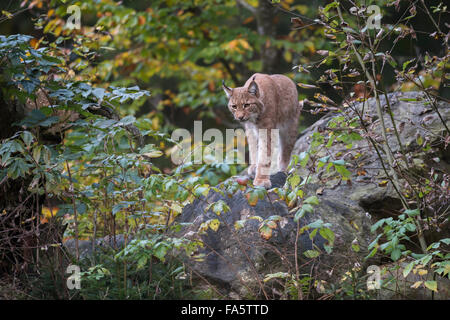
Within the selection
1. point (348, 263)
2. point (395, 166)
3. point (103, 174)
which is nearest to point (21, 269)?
point (103, 174)

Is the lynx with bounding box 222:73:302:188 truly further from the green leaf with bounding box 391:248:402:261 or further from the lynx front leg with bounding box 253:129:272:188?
the green leaf with bounding box 391:248:402:261

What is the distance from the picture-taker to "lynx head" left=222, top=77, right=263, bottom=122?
17.7ft

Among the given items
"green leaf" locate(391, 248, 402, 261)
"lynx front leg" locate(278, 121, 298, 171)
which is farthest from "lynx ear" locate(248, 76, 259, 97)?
"green leaf" locate(391, 248, 402, 261)

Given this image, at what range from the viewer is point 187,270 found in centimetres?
415

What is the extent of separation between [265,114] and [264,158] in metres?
0.58

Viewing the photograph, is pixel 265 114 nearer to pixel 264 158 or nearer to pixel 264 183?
pixel 264 158

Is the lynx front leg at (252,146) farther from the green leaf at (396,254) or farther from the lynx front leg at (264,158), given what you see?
the green leaf at (396,254)

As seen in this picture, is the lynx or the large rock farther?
the lynx

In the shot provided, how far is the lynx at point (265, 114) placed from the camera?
5309 mm

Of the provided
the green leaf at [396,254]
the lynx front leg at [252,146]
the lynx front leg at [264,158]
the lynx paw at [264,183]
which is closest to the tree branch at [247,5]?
the lynx front leg at [252,146]

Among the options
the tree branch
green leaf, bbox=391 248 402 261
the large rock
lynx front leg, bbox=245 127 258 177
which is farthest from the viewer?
the tree branch
